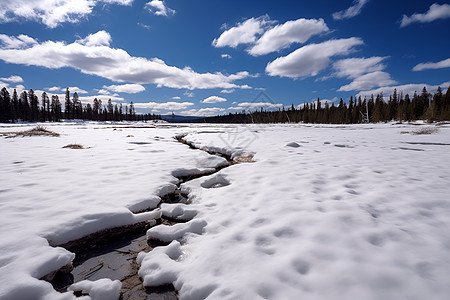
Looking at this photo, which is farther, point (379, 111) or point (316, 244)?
point (379, 111)

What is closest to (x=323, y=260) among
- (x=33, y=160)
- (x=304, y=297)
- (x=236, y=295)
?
(x=304, y=297)

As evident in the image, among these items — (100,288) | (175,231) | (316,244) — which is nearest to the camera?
(100,288)

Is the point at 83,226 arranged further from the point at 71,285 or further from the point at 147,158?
the point at 147,158

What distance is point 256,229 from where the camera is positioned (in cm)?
300

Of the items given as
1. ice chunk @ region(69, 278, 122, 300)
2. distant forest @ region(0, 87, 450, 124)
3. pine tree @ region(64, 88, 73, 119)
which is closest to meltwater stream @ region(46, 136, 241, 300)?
ice chunk @ region(69, 278, 122, 300)

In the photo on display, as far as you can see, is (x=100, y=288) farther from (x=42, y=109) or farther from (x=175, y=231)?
(x=42, y=109)

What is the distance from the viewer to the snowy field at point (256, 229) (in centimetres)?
198

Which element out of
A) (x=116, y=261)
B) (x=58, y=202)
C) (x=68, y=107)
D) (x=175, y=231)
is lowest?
(x=116, y=261)

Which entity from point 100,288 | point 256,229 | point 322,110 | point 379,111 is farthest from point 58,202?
point 322,110

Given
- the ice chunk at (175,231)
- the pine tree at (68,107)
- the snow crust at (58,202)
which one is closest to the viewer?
the snow crust at (58,202)

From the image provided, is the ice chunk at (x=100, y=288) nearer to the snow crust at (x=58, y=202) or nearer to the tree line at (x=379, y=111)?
the snow crust at (x=58, y=202)

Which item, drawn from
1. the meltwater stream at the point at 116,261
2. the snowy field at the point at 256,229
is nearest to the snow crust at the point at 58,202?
the snowy field at the point at 256,229

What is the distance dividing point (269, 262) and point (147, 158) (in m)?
6.63

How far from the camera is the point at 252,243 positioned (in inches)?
105
